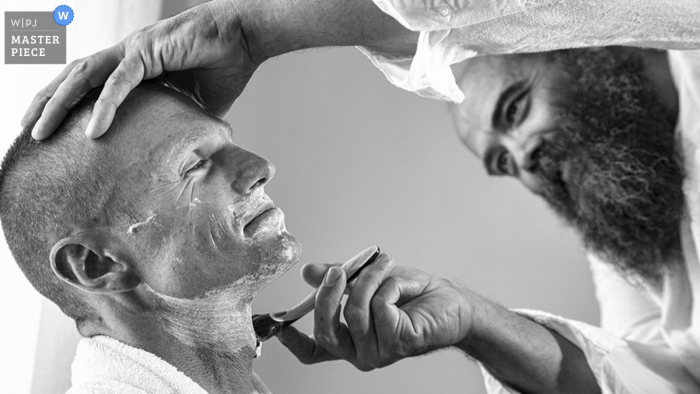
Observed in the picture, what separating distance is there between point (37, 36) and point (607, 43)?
1.33 meters

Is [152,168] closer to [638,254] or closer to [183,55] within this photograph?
[183,55]

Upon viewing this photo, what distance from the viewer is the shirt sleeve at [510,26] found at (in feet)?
3.43

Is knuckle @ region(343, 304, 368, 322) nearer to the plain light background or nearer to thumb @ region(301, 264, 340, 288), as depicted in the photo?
thumb @ region(301, 264, 340, 288)

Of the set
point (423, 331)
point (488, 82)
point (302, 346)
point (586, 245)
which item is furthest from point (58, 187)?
point (586, 245)

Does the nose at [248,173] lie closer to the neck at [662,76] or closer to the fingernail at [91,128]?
the fingernail at [91,128]

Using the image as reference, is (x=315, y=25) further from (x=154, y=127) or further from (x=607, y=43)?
(x=607, y=43)

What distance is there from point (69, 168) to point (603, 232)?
1.54 metres

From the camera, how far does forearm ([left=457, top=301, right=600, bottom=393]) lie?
1626mm

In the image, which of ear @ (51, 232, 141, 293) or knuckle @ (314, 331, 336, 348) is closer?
ear @ (51, 232, 141, 293)

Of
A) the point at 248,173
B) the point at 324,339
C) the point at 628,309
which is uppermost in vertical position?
the point at 248,173

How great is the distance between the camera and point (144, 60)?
1121 millimetres

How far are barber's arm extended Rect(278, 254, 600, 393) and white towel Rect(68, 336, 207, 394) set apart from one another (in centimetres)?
29

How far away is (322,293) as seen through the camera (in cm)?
129

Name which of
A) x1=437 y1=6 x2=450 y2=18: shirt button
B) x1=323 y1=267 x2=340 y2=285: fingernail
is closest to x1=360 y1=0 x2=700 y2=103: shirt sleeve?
x1=437 y1=6 x2=450 y2=18: shirt button
